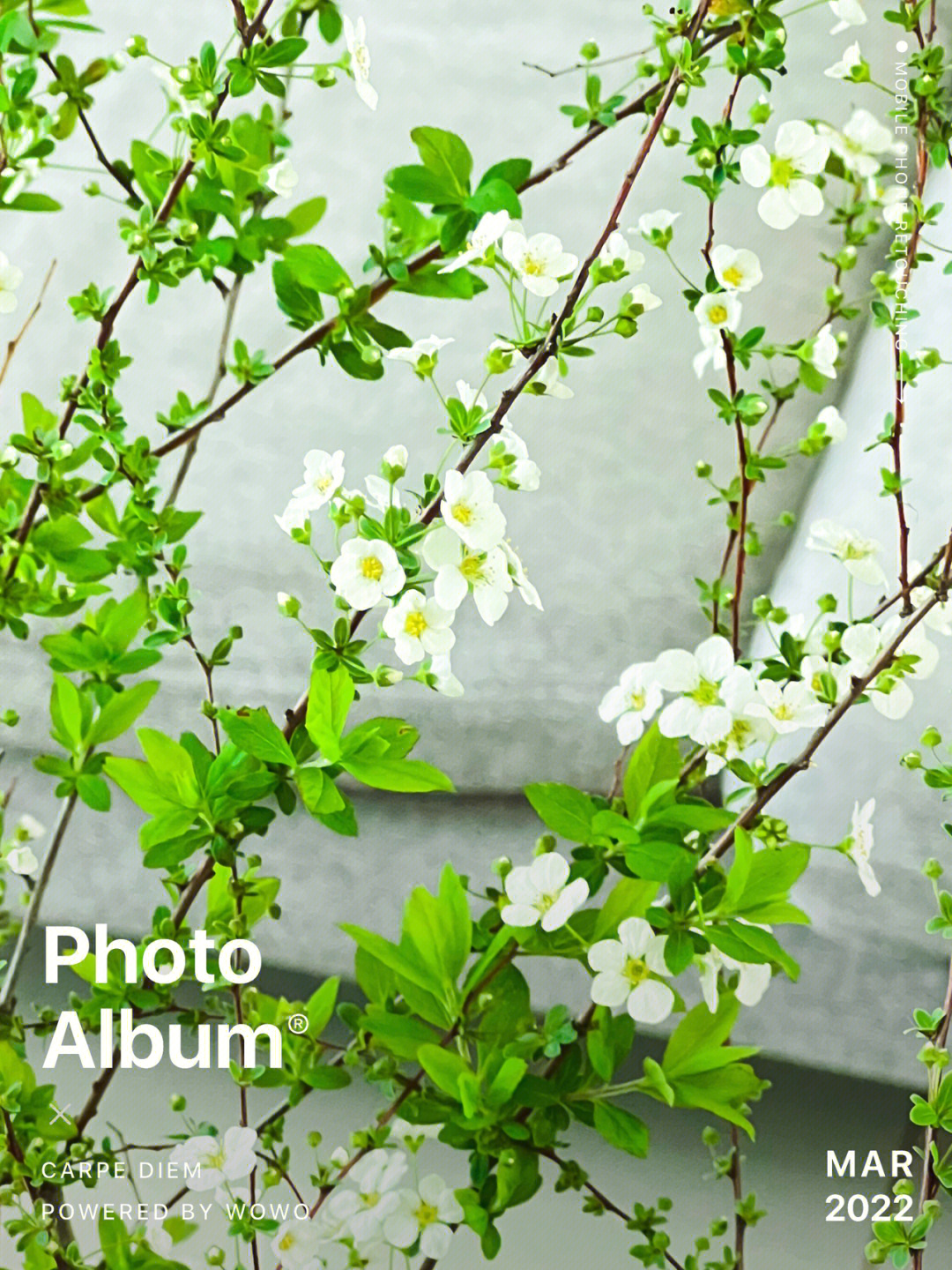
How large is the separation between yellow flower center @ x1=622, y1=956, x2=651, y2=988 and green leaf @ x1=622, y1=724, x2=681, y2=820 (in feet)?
0.21

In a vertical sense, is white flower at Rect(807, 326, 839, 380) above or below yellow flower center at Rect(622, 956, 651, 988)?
above

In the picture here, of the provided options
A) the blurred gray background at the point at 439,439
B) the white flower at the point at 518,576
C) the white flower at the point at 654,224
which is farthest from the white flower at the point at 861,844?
the blurred gray background at the point at 439,439

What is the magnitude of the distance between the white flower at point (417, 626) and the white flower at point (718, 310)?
23cm

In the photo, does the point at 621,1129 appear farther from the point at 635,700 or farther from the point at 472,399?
the point at 472,399

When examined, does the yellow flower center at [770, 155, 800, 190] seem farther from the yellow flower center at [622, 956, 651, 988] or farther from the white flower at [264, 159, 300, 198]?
the yellow flower center at [622, 956, 651, 988]

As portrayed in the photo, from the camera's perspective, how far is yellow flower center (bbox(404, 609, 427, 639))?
488 mm

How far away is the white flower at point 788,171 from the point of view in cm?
58

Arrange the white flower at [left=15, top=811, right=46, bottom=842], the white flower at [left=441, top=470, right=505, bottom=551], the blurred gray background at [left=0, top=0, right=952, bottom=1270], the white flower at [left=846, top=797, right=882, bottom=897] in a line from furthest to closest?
the blurred gray background at [left=0, top=0, right=952, bottom=1270] < the white flower at [left=15, top=811, right=46, bottom=842] < the white flower at [left=846, top=797, right=882, bottom=897] < the white flower at [left=441, top=470, right=505, bottom=551]

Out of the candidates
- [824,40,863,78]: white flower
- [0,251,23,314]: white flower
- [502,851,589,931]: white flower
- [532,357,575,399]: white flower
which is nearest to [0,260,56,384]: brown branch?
[0,251,23,314]: white flower

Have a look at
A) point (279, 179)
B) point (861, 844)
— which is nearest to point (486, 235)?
point (279, 179)

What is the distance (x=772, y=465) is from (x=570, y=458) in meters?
0.37

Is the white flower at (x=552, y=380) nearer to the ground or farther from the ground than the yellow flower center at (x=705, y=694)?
farther from the ground

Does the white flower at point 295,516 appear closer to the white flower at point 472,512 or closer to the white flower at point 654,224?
the white flower at point 472,512

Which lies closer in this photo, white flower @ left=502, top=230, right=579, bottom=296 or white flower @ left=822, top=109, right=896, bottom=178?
white flower @ left=502, top=230, right=579, bottom=296
